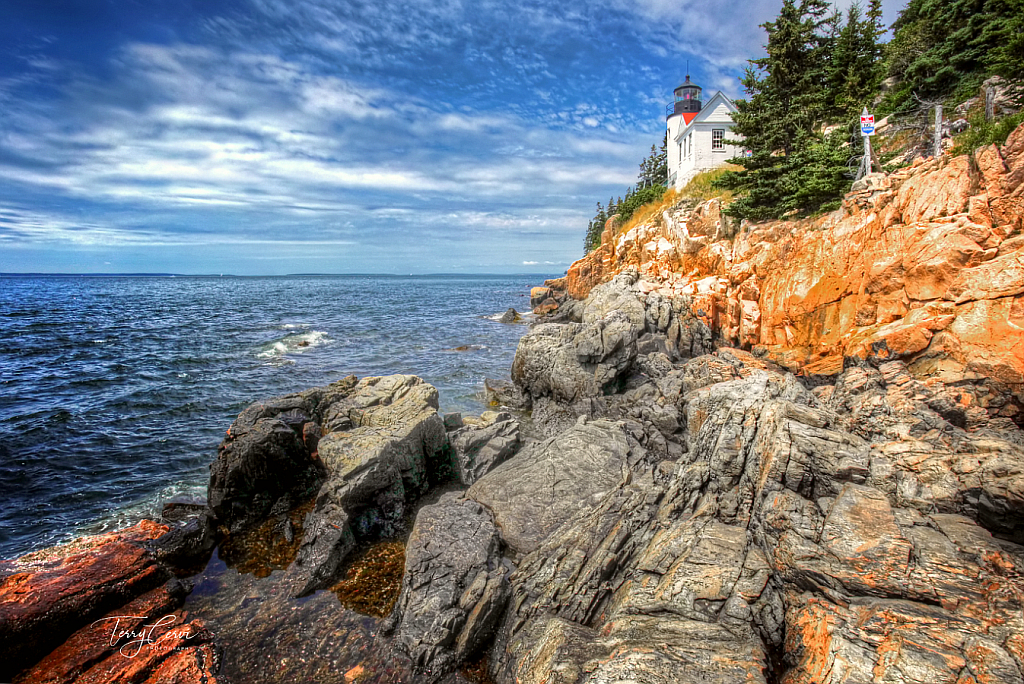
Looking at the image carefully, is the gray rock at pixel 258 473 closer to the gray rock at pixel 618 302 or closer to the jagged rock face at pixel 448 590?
the jagged rock face at pixel 448 590

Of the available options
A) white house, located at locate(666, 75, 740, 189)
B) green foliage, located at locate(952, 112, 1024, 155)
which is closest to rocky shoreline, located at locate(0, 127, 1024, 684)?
green foliage, located at locate(952, 112, 1024, 155)

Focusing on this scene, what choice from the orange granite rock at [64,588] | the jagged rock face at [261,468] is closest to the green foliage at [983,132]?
the jagged rock face at [261,468]

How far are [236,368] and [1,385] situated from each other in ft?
33.8

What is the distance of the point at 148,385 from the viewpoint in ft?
74.2

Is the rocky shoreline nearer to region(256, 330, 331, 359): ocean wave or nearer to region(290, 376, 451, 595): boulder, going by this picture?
region(290, 376, 451, 595): boulder

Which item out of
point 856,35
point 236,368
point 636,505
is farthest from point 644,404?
point 856,35

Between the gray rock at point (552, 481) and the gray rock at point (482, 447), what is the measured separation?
652mm

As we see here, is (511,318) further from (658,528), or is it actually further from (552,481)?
(658,528)

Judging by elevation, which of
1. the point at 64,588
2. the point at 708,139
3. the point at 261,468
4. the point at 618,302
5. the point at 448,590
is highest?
the point at 708,139

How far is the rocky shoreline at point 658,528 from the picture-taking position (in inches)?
242

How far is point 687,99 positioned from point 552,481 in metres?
51.3

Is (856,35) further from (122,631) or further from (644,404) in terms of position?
(122,631)

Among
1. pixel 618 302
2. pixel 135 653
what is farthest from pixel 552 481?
pixel 618 302

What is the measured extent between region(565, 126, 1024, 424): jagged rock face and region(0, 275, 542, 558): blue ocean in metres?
13.2
